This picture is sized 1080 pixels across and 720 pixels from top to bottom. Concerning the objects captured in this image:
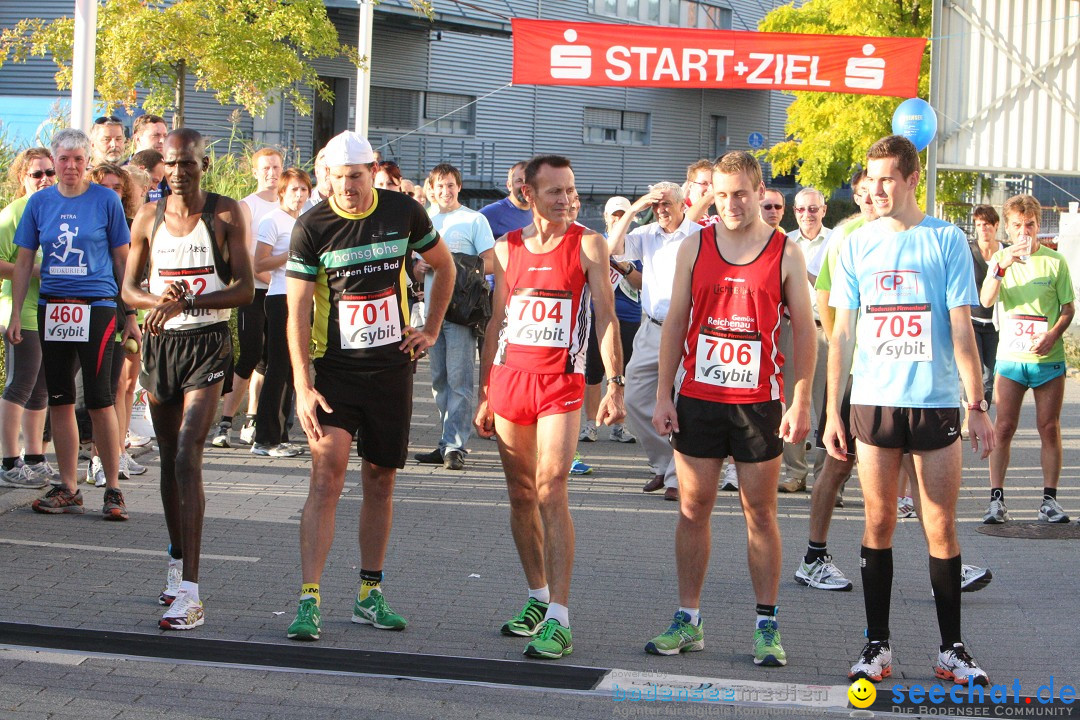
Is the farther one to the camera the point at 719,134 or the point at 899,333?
the point at 719,134

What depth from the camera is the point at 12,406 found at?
8.38 m

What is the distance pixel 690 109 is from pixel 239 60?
2799 cm

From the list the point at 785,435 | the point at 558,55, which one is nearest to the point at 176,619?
the point at 785,435

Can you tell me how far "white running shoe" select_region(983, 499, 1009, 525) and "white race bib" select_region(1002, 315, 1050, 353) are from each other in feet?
3.32

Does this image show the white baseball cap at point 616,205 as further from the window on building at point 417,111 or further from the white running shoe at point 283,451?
the window on building at point 417,111

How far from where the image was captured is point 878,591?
542cm

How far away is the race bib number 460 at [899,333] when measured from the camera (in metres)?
5.23

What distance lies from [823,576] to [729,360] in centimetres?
189

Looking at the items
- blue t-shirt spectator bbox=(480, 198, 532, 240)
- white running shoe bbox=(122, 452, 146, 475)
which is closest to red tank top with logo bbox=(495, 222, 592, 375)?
white running shoe bbox=(122, 452, 146, 475)

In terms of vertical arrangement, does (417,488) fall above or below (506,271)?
below

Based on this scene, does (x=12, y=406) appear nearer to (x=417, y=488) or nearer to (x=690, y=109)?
(x=417, y=488)

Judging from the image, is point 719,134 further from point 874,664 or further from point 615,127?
point 874,664

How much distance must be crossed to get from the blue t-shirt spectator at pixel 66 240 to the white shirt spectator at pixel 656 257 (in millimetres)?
3471
